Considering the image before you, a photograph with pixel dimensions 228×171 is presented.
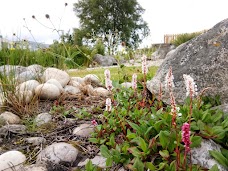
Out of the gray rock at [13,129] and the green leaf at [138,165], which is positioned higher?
the green leaf at [138,165]

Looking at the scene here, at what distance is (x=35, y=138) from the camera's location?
304cm

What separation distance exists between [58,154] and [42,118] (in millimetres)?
1046

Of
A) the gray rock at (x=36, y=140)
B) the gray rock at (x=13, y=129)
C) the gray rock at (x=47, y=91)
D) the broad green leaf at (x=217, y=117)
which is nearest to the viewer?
the broad green leaf at (x=217, y=117)

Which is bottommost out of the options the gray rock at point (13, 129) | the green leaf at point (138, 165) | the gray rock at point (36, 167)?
the gray rock at point (36, 167)

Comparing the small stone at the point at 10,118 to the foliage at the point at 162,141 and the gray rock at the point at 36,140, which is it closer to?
the gray rock at the point at 36,140

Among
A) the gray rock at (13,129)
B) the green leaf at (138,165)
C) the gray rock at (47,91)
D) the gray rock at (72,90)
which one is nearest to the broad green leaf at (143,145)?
the green leaf at (138,165)

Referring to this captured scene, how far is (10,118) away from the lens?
364 cm

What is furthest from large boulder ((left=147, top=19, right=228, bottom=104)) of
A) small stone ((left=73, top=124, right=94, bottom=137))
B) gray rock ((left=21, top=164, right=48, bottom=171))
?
gray rock ((left=21, top=164, right=48, bottom=171))

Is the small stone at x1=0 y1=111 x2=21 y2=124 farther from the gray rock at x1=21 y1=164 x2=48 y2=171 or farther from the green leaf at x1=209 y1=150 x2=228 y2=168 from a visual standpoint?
the green leaf at x1=209 y1=150 x2=228 y2=168

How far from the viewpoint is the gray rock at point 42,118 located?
3.52m

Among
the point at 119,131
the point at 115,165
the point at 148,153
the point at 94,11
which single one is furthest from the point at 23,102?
the point at 94,11

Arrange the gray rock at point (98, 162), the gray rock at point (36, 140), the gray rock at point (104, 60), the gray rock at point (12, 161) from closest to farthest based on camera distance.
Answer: the gray rock at point (98, 162) < the gray rock at point (12, 161) < the gray rock at point (36, 140) < the gray rock at point (104, 60)

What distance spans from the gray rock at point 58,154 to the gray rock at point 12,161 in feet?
0.50

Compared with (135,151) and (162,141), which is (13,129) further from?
(162,141)
